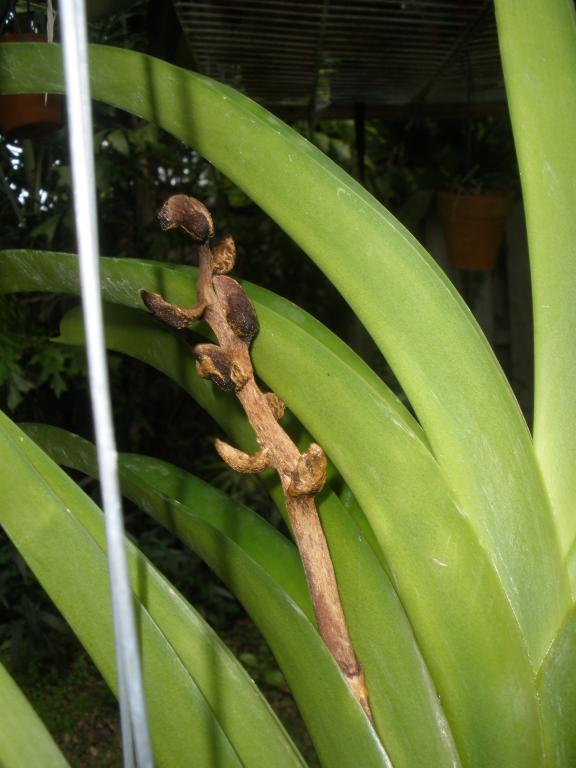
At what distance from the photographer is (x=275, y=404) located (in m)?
0.56

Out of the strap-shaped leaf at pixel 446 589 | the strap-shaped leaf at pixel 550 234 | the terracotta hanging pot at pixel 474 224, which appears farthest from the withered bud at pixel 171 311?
the terracotta hanging pot at pixel 474 224

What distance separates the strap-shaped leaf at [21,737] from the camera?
0.40 meters

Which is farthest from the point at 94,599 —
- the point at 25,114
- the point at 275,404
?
the point at 25,114

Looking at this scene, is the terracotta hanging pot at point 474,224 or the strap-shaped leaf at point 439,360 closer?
the strap-shaped leaf at point 439,360

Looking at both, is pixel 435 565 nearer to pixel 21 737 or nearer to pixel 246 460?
pixel 246 460

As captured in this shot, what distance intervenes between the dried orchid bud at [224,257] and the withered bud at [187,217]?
0.06 feet

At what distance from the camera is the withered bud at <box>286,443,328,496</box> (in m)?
0.52

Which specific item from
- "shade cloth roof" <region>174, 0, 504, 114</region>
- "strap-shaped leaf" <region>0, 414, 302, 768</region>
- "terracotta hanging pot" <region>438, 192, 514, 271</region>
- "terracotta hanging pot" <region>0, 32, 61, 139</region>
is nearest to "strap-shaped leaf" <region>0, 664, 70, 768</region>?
"strap-shaped leaf" <region>0, 414, 302, 768</region>

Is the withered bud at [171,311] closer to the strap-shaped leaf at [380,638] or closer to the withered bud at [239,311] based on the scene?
the withered bud at [239,311]

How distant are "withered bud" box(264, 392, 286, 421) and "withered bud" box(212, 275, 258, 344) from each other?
0.04m

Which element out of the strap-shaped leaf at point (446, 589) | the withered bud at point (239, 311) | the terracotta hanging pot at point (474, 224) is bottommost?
the strap-shaped leaf at point (446, 589)

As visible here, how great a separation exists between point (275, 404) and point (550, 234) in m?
0.24

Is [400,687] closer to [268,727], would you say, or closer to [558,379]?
[268,727]

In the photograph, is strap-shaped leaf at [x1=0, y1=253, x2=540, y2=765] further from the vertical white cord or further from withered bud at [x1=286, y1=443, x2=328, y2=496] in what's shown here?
the vertical white cord
